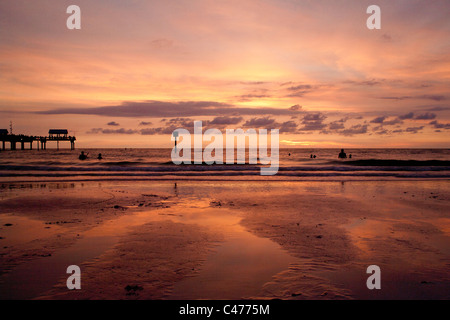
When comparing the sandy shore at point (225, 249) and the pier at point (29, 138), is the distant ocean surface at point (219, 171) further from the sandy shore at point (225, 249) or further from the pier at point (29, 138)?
the pier at point (29, 138)

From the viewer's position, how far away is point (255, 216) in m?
11.0

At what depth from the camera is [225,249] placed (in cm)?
728

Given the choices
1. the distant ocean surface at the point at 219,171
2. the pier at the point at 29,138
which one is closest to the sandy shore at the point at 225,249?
the distant ocean surface at the point at 219,171

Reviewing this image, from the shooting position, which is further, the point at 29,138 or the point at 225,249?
the point at 29,138

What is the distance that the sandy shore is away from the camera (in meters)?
5.11

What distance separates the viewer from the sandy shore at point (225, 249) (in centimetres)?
511

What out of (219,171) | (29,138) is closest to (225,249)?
(219,171)

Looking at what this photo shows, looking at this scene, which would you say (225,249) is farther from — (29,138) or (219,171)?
(29,138)
